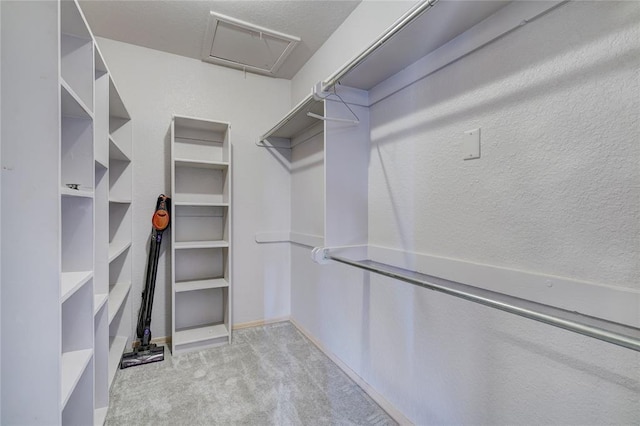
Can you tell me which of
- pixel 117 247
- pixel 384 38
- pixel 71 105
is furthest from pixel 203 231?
pixel 384 38

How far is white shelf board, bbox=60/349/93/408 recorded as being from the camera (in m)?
1.07

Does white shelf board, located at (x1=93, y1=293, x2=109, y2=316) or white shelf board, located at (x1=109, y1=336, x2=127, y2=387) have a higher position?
white shelf board, located at (x1=93, y1=293, x2=109, y2=316)

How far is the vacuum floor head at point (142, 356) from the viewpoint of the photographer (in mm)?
2193

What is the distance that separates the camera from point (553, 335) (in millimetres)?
964

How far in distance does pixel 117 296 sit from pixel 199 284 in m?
0.61

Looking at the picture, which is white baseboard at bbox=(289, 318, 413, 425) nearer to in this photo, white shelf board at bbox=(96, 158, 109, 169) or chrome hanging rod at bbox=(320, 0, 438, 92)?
chrome hanging rod at bbox=(320, 0, 438, 92)

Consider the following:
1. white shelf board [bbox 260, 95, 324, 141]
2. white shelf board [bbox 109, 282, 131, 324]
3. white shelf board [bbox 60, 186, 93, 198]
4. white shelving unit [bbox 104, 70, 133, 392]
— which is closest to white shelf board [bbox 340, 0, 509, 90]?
white shelf board [bbox 260, 95, 324, 141]

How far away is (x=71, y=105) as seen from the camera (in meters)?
1.21

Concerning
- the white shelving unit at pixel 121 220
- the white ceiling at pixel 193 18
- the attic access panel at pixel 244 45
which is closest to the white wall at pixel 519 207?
the white ceiling at pixel 193 18

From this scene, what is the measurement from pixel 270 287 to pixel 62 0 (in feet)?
8.34

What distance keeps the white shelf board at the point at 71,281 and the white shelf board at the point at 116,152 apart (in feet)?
3.40

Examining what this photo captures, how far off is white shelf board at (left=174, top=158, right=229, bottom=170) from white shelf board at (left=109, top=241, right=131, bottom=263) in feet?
2.56

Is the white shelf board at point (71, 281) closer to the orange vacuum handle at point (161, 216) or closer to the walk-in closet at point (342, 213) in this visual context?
the walk-in closet at point (342, 213)

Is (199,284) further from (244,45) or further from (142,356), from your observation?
(244,45)
